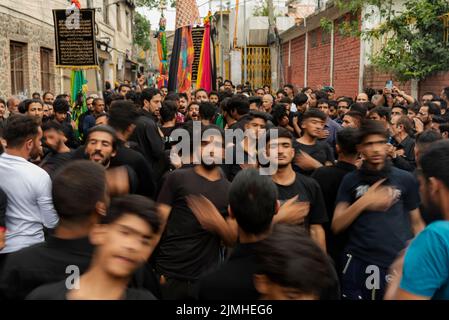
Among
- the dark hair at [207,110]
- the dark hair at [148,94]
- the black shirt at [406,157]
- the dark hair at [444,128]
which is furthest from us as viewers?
the dark hair at [148,94]

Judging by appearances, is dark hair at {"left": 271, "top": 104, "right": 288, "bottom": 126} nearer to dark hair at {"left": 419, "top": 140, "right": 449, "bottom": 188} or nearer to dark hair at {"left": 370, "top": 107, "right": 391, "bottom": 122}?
dark hair at {"left": 370, "top": 107, "right": 391, "bottom": 122}

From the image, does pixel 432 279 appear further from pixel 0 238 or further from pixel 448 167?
pixel 0 238

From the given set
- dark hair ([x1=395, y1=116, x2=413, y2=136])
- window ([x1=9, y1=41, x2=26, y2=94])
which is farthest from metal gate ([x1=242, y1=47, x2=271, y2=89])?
dark hair ([x1=395, y1=116, x2=413, y2=136])

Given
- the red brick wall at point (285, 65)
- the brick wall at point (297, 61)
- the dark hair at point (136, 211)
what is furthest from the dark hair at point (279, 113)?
the red brick wall at point (285, 65)

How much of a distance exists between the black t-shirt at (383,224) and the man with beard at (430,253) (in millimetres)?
1472

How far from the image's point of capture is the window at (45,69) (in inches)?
701

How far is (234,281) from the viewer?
102 inches

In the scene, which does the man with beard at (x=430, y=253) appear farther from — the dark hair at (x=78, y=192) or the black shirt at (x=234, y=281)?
the dark hair at (x=78, y=192)

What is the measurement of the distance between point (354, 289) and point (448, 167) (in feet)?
6.08

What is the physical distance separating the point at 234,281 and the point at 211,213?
1.15 m

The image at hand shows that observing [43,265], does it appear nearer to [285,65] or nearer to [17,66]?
[17,66]

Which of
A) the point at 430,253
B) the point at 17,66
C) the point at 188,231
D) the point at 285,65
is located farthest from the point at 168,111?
Result: the point at 285,65

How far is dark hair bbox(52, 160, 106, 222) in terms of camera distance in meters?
2.85
